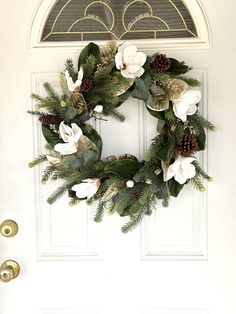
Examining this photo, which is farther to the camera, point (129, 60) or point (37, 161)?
point (37, 161)

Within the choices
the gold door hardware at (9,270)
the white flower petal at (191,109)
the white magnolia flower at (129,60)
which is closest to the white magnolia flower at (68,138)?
the white magnolia flower at (129,60)

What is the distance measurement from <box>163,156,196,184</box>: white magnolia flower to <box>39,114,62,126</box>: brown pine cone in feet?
1.14

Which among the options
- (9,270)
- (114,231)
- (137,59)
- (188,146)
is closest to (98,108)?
(137,59)

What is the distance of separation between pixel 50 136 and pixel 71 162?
106 mm

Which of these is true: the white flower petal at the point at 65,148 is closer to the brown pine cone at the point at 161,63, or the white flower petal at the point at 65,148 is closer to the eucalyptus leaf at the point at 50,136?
the eucalyptus leaf at the point at 50,136

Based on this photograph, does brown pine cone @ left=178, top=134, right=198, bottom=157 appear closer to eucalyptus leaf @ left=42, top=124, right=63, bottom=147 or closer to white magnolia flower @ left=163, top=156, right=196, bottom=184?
white magnolia flower @ left=163, top=156, right=196, bottom=184

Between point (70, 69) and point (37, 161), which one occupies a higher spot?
point (70, 69)

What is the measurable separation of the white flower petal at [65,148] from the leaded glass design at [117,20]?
341 millimetres

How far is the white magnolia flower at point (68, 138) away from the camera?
114 centimetres

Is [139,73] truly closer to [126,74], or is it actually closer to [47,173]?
[126,74]

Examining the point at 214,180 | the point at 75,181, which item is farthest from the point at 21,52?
the point at 214,180

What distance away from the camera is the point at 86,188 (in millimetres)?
1163

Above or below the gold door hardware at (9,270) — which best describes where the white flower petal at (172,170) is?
above

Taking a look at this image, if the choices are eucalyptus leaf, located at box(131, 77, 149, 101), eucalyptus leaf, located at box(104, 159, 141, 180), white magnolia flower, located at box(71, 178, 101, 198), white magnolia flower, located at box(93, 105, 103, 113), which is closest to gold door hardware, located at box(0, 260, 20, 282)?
white magnolia flower, located at box(71, 178, 101, 198)
